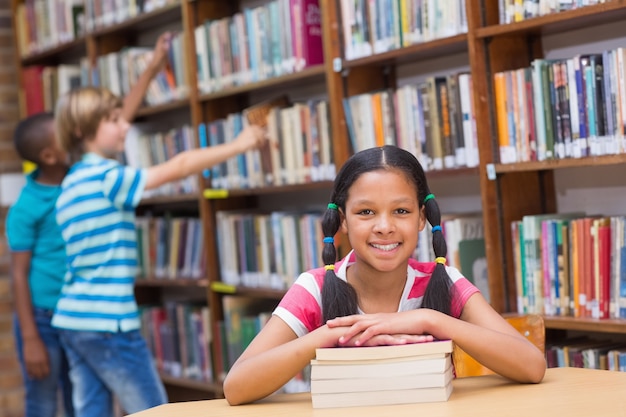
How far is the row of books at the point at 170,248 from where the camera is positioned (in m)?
4.29

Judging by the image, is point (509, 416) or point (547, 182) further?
point (547, 182)

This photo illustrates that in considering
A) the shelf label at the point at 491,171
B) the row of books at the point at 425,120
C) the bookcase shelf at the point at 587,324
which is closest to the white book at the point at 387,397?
the bookcase shelf at the point at 587,324

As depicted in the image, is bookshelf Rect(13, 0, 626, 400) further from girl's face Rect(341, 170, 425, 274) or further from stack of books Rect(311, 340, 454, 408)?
stack of books Rect(311, 340, 454, 408)

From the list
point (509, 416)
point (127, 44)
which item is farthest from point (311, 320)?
point (127, 44)

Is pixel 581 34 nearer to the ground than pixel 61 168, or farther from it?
farther from it

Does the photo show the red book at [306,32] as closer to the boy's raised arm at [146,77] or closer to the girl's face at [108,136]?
the girl's face at [108,136]

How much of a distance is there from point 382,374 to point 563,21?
141 centimetres

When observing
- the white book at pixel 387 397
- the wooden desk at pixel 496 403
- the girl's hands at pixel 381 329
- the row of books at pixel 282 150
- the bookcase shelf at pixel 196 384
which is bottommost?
the bookcase shelf at pixel 196 384

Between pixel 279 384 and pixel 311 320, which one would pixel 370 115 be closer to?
pixel 311 320

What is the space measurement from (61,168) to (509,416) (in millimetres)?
2628

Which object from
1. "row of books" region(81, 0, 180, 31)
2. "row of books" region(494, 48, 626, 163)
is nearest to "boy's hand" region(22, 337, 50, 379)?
"row of books" region(81, 0, 180, 31)

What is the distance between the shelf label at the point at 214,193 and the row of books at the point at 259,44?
417mm

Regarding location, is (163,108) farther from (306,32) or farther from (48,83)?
(48,83)

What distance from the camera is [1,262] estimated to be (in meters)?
5.19
